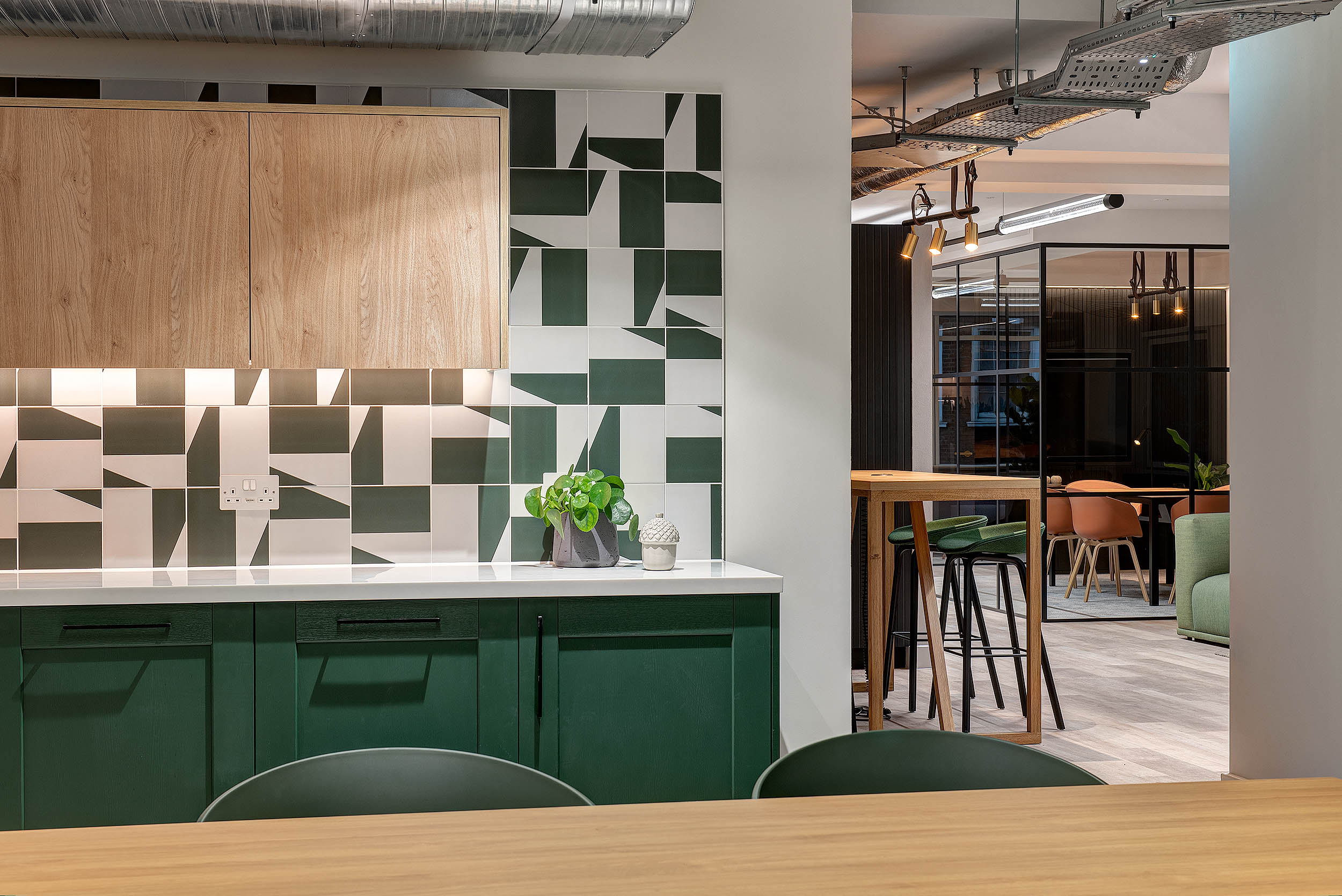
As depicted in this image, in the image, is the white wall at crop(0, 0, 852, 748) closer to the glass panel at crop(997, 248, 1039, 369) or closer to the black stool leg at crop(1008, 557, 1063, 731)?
the black stool leg at crop(1008, 557, 1063, 731)

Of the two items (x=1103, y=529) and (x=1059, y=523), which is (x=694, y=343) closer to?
(x=1103, y=529)

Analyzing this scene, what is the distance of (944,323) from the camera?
1091 centimetres

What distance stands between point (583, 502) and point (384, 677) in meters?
0.75

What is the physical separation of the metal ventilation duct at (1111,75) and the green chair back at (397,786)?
2.86m

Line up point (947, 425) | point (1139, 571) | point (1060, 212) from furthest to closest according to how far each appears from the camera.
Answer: point (947, 425) → point (1139, 571) → point (1060, 212)

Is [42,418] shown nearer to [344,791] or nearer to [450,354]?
[450,354]

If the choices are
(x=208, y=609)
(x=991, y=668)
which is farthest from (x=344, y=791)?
(x=991, y=668)

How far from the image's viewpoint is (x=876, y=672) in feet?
14.5

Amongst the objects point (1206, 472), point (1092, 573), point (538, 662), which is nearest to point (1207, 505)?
point (1206, 472)

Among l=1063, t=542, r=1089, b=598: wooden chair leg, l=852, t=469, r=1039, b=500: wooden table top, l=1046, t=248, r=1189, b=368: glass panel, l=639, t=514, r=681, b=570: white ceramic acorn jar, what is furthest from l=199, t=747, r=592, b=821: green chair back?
l=1046, t=248, r=1189, b=368: glass panel

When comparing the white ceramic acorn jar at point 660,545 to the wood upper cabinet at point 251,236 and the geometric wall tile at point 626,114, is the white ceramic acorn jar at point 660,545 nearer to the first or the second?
the wood upper cabinet at point 251,236

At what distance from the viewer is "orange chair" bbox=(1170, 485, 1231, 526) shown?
29.2ft

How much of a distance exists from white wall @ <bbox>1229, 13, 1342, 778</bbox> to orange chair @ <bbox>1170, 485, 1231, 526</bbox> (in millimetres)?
5574

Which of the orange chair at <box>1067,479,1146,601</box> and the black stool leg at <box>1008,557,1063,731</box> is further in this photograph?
the orange chair at <box>1067,479,1146,601</box>
